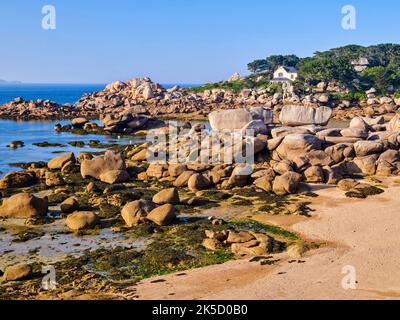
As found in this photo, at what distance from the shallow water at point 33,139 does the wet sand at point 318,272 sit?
26948 mm

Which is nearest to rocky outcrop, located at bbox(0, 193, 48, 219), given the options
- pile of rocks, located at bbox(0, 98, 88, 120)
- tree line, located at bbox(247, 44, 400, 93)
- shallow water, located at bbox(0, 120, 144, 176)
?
→ shallow water, located at bbox(0, 120, 144, 176)

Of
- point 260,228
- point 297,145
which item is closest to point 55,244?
point 260,228

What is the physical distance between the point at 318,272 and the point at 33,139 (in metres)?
49.9

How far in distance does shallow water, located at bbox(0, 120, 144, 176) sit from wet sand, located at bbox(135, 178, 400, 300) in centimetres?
2695

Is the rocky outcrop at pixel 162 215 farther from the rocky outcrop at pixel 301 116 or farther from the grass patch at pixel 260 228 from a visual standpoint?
the rocky outcrop at pixel 301 116

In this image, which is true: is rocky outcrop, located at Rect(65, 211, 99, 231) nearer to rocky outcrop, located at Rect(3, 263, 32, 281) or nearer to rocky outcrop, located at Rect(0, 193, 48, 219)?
rocky outcrop, located at Rect(0, 193, 48, 219)

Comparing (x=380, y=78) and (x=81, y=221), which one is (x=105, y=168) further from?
Result: (x=380, y=78)

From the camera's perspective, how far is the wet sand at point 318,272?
52.0 feet

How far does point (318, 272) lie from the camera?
1764 cm

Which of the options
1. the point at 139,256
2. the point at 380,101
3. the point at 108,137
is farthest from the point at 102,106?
the point at 139,256

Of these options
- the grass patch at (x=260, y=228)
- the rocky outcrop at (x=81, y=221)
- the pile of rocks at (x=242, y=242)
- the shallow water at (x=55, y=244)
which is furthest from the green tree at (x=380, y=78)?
the shallow water at (x=55, y=244)

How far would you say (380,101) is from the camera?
8438 cm

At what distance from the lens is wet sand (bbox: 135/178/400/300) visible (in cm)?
1584
